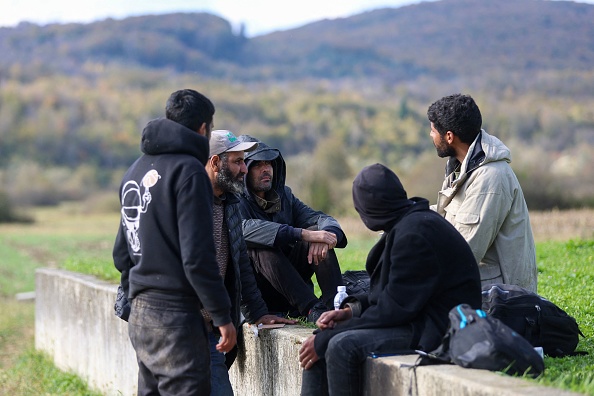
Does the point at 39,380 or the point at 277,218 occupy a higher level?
the point at 277,218

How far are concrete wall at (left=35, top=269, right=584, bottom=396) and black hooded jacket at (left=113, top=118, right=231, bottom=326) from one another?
0.99 meters

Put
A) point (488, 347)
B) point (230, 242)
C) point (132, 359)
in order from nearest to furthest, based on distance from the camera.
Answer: point (488, 347), point (230, 242), point (132, 359)

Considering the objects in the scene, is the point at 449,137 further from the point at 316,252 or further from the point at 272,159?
the point at 272,159

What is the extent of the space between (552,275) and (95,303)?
4637mm

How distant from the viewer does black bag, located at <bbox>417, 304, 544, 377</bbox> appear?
13.9ft

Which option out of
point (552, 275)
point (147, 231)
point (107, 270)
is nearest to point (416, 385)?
point (147, 231)

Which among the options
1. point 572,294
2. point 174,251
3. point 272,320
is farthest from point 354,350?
point 572,294

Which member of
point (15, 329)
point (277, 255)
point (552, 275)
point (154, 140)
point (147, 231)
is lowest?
point (15, 329)

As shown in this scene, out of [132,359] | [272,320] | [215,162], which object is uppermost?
[215,162]

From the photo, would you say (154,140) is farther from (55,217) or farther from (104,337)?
(55,217)

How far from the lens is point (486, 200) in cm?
601

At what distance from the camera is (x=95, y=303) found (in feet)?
30.6

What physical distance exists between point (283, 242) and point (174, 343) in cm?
177

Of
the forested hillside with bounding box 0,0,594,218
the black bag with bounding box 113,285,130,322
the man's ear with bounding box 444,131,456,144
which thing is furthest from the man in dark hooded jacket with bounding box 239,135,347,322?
the forested hillside with bounding box 0,0,594,218
